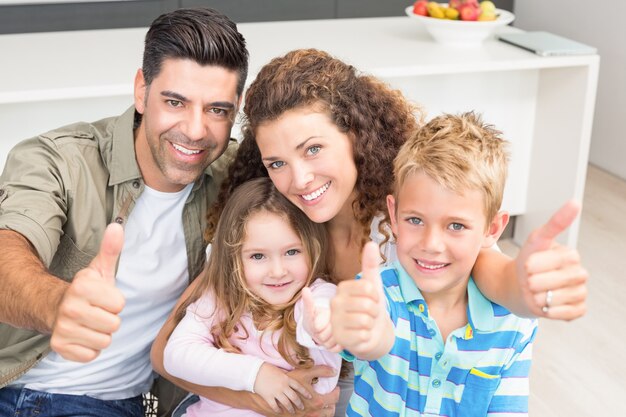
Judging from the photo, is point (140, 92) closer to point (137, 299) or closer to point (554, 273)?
point (137, 299)

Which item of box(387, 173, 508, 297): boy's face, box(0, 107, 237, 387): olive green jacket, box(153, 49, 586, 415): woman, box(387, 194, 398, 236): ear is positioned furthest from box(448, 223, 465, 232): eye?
box(0, 107, 237, 387): olive green jacket

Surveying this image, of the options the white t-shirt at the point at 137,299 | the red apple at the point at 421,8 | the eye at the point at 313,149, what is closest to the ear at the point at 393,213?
the eye at the point at 313,149

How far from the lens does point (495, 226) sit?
4.98 ft

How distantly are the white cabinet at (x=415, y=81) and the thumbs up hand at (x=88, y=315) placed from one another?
4.51 feet

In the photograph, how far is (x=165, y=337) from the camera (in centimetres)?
184

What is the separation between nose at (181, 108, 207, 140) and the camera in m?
1.81

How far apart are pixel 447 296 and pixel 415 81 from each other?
165 cm

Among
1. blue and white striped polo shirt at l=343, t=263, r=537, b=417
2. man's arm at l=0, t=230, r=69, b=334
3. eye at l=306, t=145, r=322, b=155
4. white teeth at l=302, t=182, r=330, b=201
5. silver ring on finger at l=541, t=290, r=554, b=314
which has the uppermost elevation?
eye at l=306, t=145, r=322, b=155

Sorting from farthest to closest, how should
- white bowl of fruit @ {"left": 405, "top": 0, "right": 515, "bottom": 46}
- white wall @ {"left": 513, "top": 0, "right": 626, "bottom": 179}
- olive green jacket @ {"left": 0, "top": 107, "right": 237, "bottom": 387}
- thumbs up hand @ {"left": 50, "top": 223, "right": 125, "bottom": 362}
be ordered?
white wall @ {"left": 513, "top": 0, "right": 626, "bottom": 179}
white bowl of fruit @ {"left": 405, "top": 0, "right": 515, "bottom": 46}
olive green jacket @ {"left": 0, "top": 107, "right": 237, "bottom": 387}
thumbs up hand @ {"left": 50, "top": 223, "right": 125, "bottom": 362}

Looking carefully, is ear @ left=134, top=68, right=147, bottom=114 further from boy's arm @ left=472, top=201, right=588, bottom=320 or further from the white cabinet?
boy's arm @ left=472, top=201, right=588, bottom=320

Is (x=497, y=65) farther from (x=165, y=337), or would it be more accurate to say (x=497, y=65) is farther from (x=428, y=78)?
(x=165, y=337)

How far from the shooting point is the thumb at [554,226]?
1.20 meters

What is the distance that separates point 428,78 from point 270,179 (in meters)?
1.40

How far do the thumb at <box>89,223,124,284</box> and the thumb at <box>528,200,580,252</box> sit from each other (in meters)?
0.57
